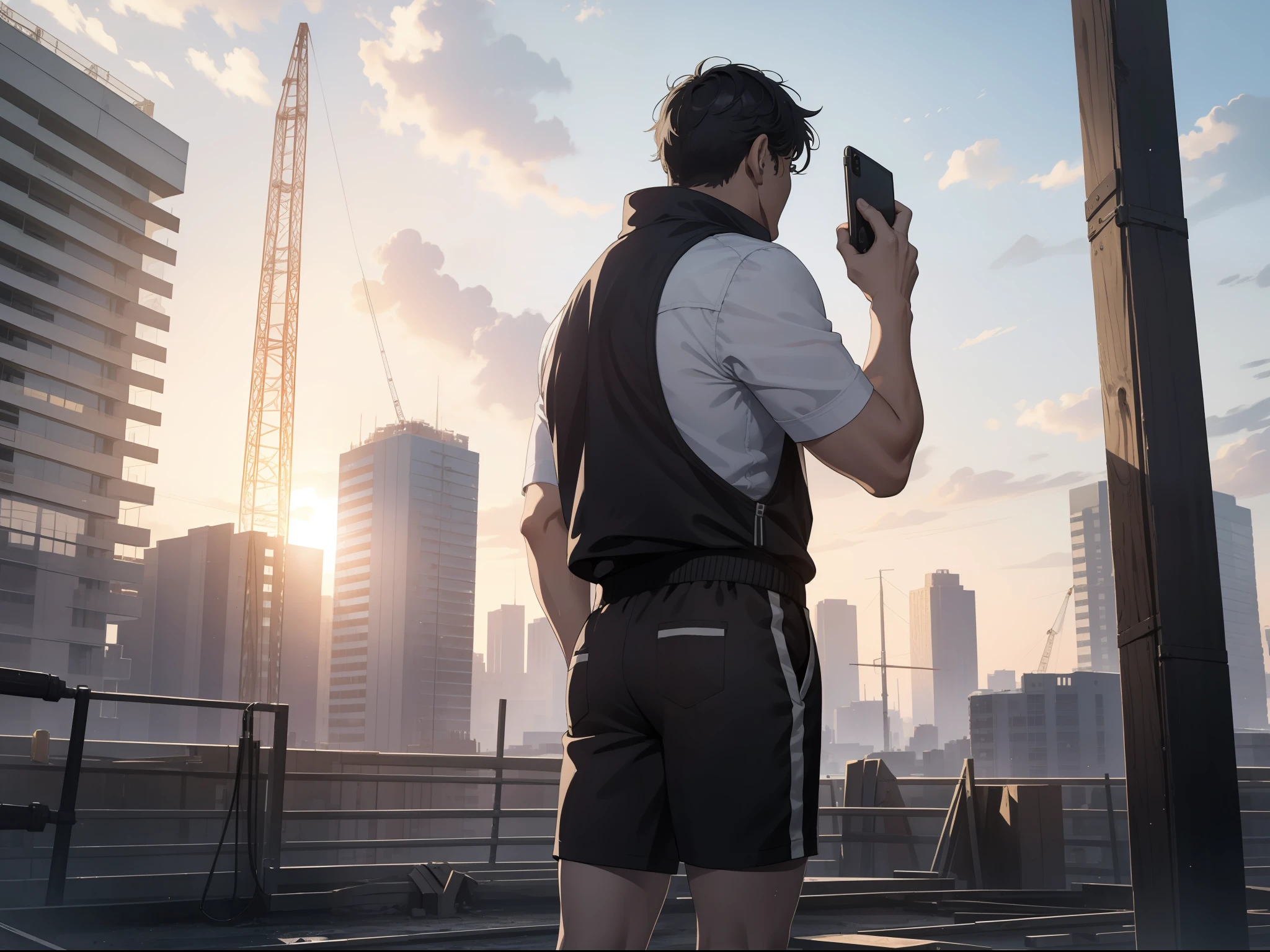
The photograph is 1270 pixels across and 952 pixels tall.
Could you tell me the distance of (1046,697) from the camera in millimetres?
100312

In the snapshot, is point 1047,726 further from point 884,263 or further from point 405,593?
point 884,263

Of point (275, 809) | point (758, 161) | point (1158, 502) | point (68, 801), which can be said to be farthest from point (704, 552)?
point (275, 809)

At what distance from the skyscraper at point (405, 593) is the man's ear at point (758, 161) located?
16670cm

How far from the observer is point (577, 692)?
4.50ft

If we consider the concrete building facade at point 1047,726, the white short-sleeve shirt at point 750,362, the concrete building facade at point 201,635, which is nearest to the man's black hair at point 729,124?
the white short-sleeve shirt at point 750,362

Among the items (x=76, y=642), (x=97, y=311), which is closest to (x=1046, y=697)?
(x=76, y=642)

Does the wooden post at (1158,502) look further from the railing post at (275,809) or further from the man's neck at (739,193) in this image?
the railing post at (275,809)

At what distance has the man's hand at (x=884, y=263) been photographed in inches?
57.2

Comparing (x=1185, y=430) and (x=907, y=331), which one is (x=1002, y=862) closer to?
(x=1185, y=430)

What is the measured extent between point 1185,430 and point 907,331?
1065 millimetres

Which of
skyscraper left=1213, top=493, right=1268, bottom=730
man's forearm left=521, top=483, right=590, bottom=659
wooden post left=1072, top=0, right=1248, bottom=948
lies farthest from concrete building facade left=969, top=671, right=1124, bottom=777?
man's forearm left=521, top=483, right=590, bottom=659

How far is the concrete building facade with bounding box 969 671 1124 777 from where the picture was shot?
10000 centimetres

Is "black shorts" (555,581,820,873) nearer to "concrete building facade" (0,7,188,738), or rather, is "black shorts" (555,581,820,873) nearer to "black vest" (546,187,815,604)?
"black vest" (546,187,815,604)

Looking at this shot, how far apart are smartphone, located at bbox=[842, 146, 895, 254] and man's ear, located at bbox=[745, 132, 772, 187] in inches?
4.8
